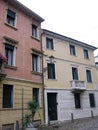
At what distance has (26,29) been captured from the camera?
15.9m

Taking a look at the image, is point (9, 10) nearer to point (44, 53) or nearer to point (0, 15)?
point (0, 15)

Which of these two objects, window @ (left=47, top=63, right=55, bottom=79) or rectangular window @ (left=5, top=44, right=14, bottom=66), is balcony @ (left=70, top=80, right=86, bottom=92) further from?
rectangular window @ (left=5, top=44, right=14, bottom=66)

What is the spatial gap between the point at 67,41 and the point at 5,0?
884 centimetres

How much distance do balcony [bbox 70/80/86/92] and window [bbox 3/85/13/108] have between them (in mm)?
7986

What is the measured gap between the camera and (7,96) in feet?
42.4

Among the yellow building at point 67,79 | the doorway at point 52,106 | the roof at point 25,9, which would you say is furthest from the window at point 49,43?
the doorway at point 52,106

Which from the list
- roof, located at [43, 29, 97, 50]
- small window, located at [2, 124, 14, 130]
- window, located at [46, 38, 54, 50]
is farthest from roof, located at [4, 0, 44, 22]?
small window, located at [2, 124, 14, 130]

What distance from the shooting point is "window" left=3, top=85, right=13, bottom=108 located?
12701 mm

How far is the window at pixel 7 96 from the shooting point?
1270cm

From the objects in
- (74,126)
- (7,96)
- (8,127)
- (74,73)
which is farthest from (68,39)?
(8,127)

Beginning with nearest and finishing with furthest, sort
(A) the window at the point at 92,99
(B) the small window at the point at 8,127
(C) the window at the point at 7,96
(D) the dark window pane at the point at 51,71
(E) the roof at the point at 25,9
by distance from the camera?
(B) the small window at the point at 8,127
(C) the window at the point at 7,96
(E) the roof at the point at 25,9
(D) the dark window pane at the point at 51,71
(A) the window at the point at 92,99

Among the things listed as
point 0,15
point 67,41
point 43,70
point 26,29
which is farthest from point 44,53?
point 0,15

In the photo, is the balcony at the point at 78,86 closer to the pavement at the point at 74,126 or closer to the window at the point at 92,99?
the window at the point at 92,99

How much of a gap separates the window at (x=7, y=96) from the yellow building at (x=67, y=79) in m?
3.95
